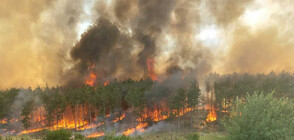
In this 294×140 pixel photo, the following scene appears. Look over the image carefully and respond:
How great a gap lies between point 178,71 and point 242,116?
11614cm

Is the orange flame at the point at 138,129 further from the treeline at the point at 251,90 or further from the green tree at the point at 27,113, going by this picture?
the green tree at the point at 27,113

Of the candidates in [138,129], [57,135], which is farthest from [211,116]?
[57,135]

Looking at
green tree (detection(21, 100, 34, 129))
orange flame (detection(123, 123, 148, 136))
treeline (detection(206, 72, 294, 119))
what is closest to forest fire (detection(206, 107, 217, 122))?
treeline (detection(206, 72, 294, 119))

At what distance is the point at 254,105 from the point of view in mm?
19719

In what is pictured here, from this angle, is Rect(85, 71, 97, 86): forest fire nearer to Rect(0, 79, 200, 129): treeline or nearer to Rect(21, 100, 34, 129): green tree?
Rect(0, 79, 200, 129): treeline

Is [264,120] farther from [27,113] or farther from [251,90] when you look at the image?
[251,90]

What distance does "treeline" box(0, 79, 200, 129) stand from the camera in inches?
2983

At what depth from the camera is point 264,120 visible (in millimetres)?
18641

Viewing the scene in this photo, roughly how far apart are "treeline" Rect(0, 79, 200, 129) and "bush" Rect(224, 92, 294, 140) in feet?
196

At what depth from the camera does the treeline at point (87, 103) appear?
75762mm

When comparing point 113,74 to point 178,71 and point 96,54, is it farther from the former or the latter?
point 178,71

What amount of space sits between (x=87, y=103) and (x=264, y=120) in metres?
77.2

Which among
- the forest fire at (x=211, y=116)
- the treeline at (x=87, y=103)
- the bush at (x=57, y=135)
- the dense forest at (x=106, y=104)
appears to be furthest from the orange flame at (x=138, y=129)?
the bush at (x=57, y=135)

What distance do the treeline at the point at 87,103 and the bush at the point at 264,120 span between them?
196 ft
